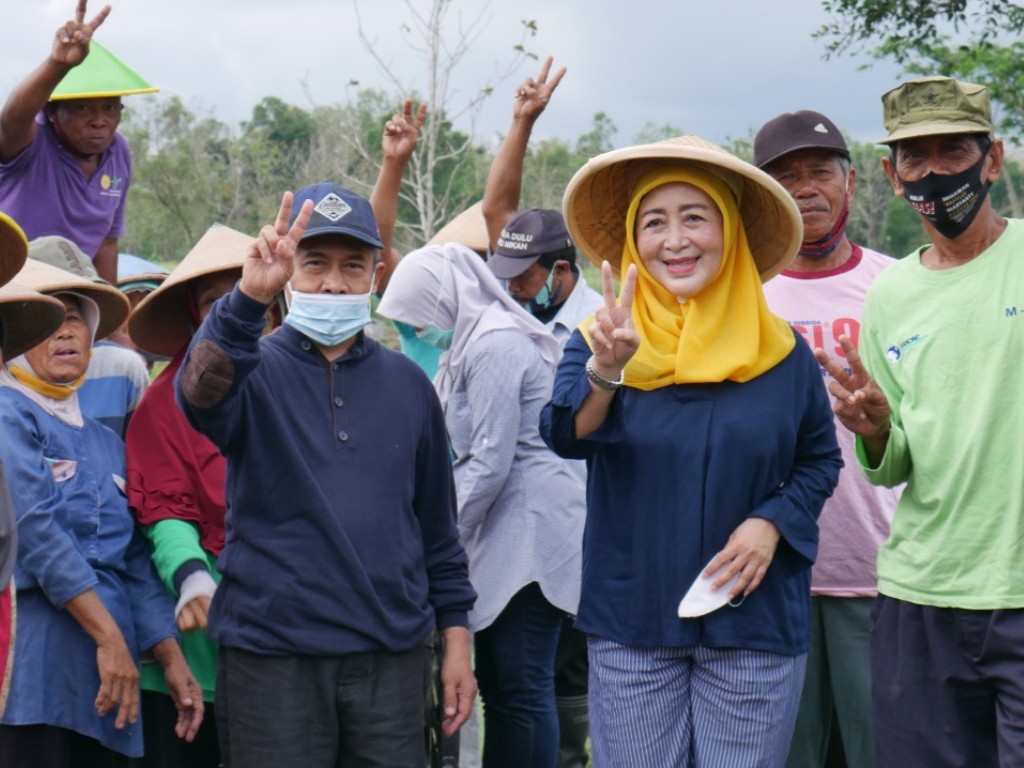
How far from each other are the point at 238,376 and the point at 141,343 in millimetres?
1539

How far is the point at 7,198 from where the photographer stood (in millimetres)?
5500

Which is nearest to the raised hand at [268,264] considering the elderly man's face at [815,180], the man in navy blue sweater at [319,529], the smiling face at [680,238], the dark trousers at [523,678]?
the man in navy blue sweater at [319,529]

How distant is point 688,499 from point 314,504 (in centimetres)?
99

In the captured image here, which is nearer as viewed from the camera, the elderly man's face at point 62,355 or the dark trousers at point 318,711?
the dark trousers at point 318,711

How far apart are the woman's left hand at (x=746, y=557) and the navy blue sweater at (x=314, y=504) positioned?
893 mm

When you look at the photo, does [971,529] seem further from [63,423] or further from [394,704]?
[63,423]

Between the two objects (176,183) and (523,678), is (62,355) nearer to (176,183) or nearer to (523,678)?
(523,678)

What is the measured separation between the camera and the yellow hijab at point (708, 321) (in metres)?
3.44

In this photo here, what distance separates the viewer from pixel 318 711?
3.59m

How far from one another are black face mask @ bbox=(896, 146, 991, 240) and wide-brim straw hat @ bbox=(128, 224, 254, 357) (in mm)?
2225

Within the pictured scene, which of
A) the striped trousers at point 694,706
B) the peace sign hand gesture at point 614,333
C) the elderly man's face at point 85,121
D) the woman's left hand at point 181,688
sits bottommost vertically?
the woman's left hand at point 181,688

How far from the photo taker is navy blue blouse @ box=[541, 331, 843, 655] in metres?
3.39

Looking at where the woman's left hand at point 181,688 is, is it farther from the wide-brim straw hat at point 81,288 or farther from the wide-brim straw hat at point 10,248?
the wide-brim straw hat at point 10,248

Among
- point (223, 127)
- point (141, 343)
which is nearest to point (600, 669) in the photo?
point (141, 343)
